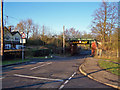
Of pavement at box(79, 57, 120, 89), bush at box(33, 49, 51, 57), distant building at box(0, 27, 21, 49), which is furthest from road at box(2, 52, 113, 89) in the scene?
distant building at box(0, 27, 21, 49)

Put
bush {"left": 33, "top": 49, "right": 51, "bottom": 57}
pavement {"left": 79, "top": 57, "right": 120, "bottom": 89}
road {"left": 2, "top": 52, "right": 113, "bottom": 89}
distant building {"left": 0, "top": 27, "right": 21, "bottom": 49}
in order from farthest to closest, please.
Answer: distant building {"left": 0, "top": 27, "right": 21, "bottom": 49} < bush {"left": 33, "top": 49, "right": 51, "bottom": 57} < pavement {"left": 79, "top": 57, "right": 120, "bottom": 89} < road {"left": 2, "top": 52, "right": 113, "bottom": 89}

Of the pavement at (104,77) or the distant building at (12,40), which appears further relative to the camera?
the distant building at (12,40)

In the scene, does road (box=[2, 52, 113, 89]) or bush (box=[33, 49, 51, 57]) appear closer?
road (box=[2, 52, 113, 89])

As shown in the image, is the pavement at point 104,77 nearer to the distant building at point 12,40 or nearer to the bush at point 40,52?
the bush at point 40,52

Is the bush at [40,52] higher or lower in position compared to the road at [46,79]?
lower

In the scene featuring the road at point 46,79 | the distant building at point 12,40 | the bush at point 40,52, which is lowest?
the bush at point 40,52

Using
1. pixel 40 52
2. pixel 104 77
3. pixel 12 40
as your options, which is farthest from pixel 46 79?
pixel 12 40

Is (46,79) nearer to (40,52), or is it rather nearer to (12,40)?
(40,52)

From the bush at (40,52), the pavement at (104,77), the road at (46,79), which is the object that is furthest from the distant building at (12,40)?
the pavement at (104,77)

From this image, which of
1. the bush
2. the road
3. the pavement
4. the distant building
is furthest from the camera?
the distant building

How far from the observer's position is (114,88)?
584 centimetres

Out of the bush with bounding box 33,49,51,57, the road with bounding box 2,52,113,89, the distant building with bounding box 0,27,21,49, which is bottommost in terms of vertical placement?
the bush with bounding box 33,49,51,57

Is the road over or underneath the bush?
over

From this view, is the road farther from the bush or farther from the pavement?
the bush
